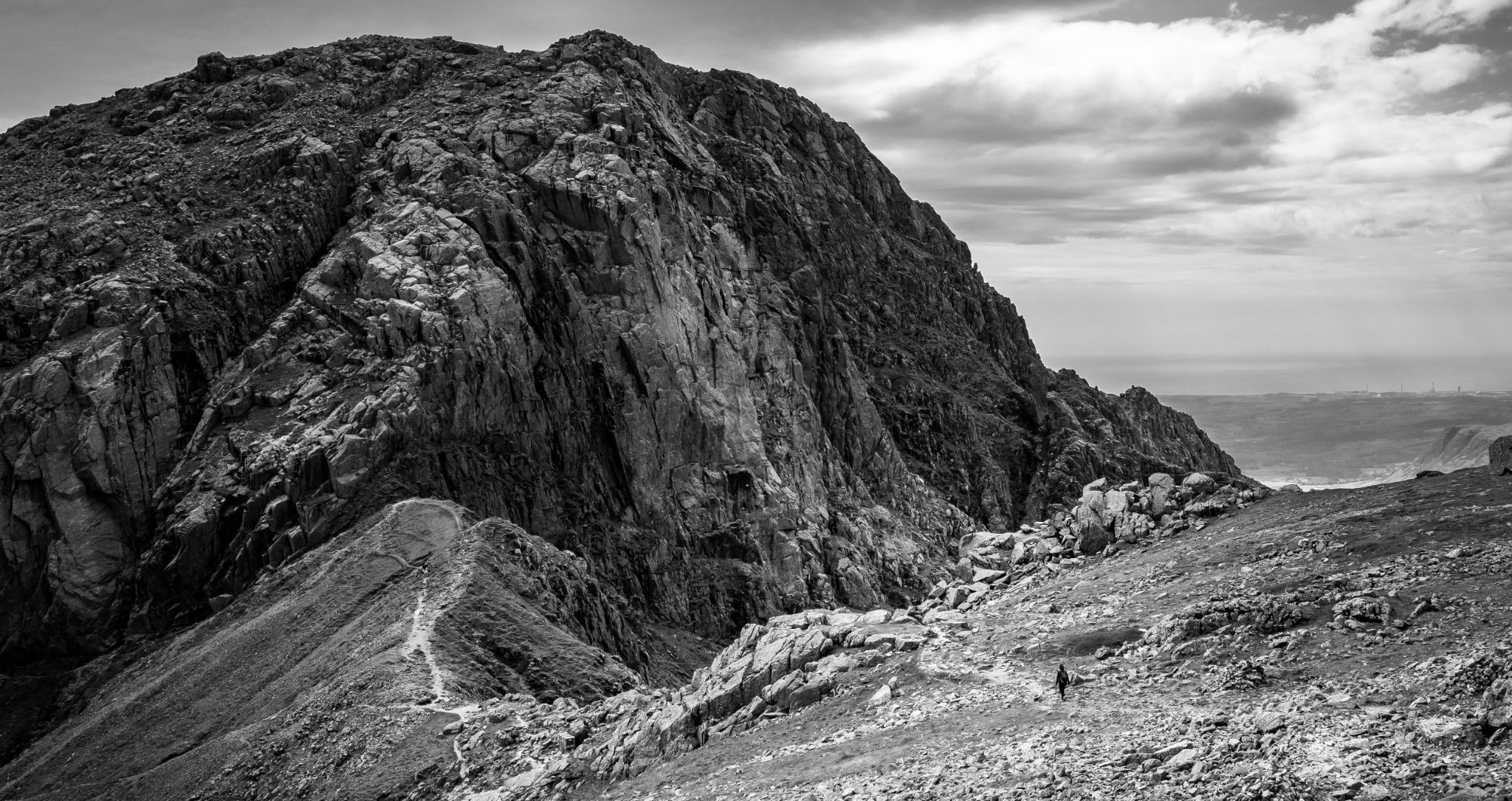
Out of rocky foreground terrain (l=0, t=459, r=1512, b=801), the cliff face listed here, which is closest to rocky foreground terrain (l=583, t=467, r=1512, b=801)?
rocky foreground terrain (l=0, t=459, r=1512, b=801)

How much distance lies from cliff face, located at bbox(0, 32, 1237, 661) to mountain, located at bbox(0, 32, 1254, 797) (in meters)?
0.37

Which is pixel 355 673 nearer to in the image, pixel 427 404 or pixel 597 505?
pixel 427 404

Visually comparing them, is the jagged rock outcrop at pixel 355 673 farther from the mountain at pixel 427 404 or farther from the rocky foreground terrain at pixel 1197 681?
the rocky foreground terrain at pixel 1197 681

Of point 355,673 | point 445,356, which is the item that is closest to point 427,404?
point 445,356

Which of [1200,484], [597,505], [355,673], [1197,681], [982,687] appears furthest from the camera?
[597,505]

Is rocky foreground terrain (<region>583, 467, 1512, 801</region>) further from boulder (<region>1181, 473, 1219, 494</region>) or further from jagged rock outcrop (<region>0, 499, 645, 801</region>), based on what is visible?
jagged rock outcrop (<region>0, 499, 645, 801</region>)

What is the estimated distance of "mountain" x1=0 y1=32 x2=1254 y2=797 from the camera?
72250 mm

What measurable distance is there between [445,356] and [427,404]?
466 cm

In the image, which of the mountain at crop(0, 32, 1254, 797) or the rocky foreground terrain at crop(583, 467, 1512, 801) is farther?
the mountain at crop(0, 32, 1254, 797)

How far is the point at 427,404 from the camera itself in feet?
299

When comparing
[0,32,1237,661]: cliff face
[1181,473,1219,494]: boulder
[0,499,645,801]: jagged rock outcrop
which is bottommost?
[0,499,645,801]: jagged rock outcrop

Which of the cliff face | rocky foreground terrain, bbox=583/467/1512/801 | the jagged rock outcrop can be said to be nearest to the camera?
rocky foreground terrain, bbox=583/467/1512/801

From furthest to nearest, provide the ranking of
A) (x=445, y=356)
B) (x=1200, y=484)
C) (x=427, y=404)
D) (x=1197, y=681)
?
(x=445, y=356)
(x=427, y=404)
(x=1200, y=484)
(x=1197, y=681)

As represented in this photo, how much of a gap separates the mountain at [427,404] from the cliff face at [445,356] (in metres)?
0.37
